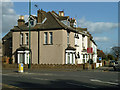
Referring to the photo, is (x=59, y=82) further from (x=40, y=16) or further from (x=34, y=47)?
(x=40, y=16)

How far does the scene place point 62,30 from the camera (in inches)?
1551

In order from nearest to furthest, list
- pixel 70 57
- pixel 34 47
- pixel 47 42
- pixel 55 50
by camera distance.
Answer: pixel 55 50
pixel 70 57
pixel 47 42
pixel 34 47

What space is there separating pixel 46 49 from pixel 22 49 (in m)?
4.64

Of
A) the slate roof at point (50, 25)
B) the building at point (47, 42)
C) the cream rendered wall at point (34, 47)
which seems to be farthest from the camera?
the cream rendered wall at point (34, 47)

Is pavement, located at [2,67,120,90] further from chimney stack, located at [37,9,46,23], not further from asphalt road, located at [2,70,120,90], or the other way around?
chimney stack, located at [37,9,46,23]

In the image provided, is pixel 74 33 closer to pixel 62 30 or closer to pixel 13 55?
pixel 62 30

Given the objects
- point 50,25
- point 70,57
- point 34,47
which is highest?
point 50,25

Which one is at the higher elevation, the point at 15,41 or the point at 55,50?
the point at 15,41

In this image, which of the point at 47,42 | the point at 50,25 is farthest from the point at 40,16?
the point at 47,42

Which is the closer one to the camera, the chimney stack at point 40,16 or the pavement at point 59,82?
the pavement at point 59,82

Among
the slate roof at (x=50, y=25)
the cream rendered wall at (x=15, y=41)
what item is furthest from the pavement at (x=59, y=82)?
the cream rendered wall at (x=15, y=41)

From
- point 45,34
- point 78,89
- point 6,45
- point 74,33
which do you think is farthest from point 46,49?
point 78,89

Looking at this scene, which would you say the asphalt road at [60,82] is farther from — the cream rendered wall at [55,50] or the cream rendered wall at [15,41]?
the cream rendered wall at [15,41]

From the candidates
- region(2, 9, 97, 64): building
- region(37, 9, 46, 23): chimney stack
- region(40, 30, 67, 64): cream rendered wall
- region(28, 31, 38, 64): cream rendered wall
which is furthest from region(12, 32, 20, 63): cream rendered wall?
region(40, 30, 67, 64): cream rendered wall
